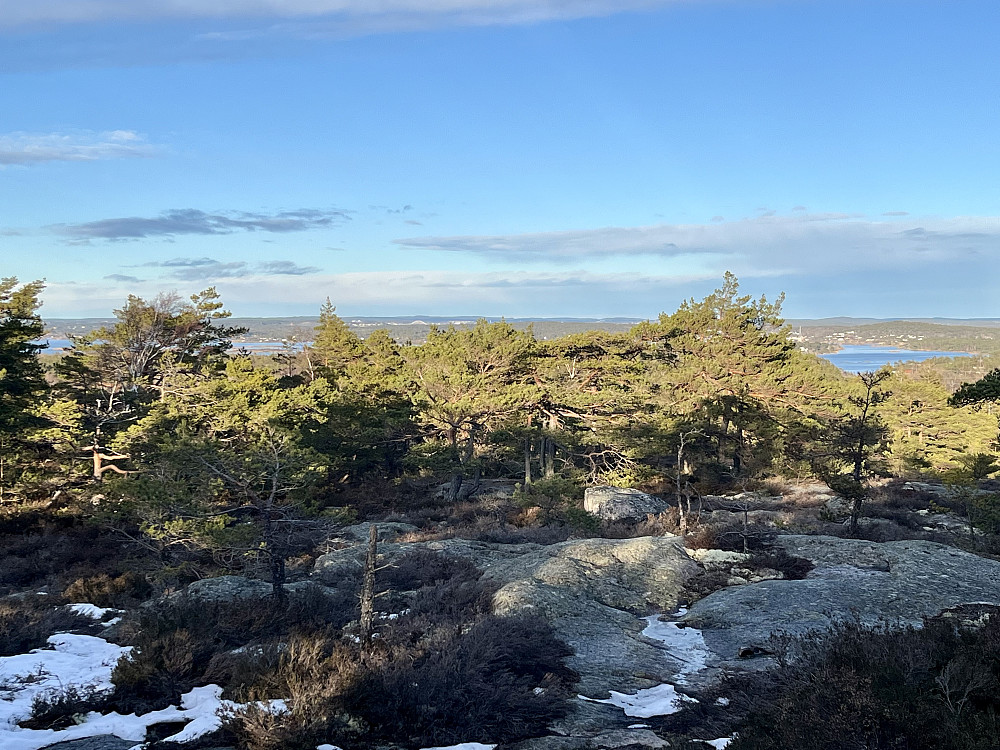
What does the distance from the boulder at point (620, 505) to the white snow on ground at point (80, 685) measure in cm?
1643

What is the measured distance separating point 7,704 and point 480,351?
2151 cm

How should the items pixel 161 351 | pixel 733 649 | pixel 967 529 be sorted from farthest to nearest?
pixel 161 351
pixel 967 529
pixel 733 649

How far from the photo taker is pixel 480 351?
27.0 metres

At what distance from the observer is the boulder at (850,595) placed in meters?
9.90

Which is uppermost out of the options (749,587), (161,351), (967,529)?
(161,351)

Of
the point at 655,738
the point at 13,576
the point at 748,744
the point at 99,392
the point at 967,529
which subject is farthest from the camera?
the point at 99,392

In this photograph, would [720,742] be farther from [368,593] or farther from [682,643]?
[368,593]

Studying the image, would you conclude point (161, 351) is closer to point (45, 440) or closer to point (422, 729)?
point (45, 440)

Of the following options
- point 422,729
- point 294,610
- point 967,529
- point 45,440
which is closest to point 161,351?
point 45,440

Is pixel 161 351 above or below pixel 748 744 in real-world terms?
above

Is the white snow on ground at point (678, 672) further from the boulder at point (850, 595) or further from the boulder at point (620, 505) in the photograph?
the boulder at point (620, 505)

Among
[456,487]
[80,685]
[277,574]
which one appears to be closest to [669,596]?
[277,574]

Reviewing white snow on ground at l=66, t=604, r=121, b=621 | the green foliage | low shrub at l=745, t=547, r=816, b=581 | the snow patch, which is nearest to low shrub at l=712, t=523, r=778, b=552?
low shrub at l=745, t=547, r=816, b=581

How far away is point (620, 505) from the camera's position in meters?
23.2
